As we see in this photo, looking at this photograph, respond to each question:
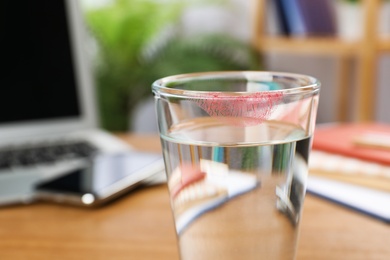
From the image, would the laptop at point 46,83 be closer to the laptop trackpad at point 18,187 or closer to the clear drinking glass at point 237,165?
the laptop trackpad at point 18,187

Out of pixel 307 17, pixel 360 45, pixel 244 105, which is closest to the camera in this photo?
pixel 244 105

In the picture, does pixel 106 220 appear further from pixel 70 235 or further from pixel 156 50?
pixel 156 50

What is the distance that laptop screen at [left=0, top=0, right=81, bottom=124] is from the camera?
0.85 meters

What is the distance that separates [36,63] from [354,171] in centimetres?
54

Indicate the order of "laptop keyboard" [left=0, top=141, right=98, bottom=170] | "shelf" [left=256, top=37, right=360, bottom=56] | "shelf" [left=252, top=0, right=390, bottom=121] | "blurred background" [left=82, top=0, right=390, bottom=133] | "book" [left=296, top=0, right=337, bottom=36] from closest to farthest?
"laptop keyboard" [left=0, top=141, right=98, bottom=170] → "shelf" [left=252, top=0, right=390, bottom=121] → "shelf" [left=256, top=37, right=360, bottom=56] → "book" [left=296, top=0, right=337, bottom=36] → "blurred background" [left=82, top=0, right=390, bottom=133]

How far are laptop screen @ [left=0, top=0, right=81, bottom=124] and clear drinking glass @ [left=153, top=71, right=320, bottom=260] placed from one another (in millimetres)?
558

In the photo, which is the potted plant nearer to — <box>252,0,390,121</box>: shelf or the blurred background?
the blurred background

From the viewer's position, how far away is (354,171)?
1.89ft

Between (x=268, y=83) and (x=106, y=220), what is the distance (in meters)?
0.22

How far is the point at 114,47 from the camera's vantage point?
2.23m

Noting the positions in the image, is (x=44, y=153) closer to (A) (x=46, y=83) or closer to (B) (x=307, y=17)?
(A) (x=46, y=83)

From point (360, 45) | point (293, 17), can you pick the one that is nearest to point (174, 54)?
point (293, 17)

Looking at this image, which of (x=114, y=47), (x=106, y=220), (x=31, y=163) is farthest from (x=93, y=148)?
(x=114, y=47)

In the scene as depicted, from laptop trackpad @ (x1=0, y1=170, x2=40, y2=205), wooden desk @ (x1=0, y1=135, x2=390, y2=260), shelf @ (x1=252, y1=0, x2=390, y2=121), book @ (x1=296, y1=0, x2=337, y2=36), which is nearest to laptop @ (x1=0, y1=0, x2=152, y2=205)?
laptop trackpad @ (x1=0, y1=170, x2=40, y2=205)
